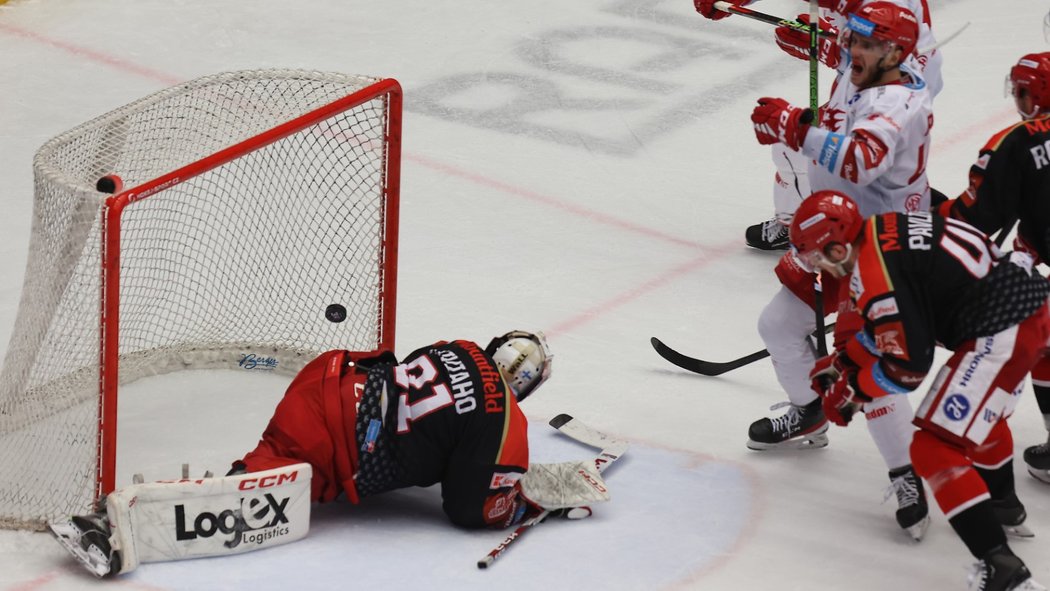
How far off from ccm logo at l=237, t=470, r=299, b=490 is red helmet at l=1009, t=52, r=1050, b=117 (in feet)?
6.40

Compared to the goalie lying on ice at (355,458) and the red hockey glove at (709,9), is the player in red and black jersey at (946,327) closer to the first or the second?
the goalie lying on ice at (355,458)

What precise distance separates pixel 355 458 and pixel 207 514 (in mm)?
335

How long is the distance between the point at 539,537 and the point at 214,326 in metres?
1.29

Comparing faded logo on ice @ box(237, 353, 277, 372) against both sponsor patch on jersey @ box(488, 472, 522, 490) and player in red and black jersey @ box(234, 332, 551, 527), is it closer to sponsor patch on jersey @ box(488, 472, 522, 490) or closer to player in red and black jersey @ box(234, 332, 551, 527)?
player in red and black jersey @ box(234, 332, 551, 527)

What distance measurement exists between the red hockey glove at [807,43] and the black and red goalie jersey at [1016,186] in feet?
2.94

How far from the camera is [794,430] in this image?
421cm

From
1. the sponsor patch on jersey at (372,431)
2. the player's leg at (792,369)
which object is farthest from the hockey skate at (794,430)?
the sponsor patch on jersey at (372,431)

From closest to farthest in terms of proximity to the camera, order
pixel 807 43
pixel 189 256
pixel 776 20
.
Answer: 1. pixel 189 256
2. pixel 776 20
3. pixel 807 43

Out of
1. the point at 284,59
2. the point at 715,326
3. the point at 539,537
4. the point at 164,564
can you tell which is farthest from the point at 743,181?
the point at 164,564

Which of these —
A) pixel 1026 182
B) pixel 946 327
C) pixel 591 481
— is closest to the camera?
pixel 946 327

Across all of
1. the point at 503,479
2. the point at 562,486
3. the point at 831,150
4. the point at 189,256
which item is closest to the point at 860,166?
the point at 831,150

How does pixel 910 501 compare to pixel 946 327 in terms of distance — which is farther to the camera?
pixel 910 501

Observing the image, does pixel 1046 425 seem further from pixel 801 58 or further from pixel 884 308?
pixel 801 58

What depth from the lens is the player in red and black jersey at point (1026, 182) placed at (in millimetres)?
3959
